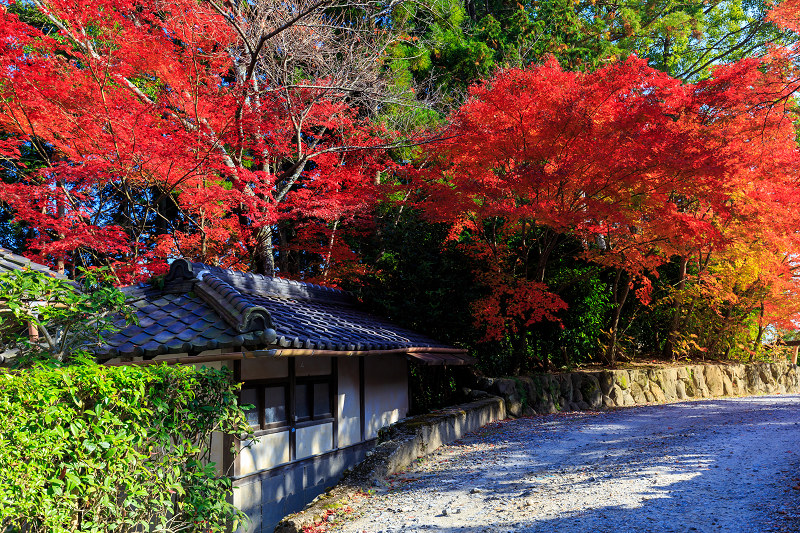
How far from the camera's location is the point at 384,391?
10.3 metres

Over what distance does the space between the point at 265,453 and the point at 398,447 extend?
2.08 metres

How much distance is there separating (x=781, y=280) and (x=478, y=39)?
41.2 ft

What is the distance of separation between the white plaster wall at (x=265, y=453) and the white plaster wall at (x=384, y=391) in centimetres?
233

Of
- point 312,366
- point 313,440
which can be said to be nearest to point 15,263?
point 312,366

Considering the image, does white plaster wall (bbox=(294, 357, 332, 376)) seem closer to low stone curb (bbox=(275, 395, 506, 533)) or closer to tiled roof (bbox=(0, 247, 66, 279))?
low stone curb (bbox=(275, 395, 506, 533))

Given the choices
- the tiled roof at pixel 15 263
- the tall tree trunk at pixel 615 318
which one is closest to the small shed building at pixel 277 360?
the tiled roof at pixel 15 263

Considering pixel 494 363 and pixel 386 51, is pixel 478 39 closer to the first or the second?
pixel 386 51

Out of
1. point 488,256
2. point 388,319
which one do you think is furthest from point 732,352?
point 388,319

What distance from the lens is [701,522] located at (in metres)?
4.96

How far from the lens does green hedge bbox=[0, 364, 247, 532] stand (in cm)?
344

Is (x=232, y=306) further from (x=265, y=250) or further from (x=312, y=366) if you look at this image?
(x=265, y=250)

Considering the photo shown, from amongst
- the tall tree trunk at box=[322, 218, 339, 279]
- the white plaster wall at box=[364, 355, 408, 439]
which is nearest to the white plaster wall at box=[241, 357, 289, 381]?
the white plaster wall at box=[364, 355, 408, 439]

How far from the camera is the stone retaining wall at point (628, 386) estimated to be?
13.6m

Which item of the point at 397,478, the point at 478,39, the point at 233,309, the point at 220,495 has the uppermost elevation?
the point at 478,39
